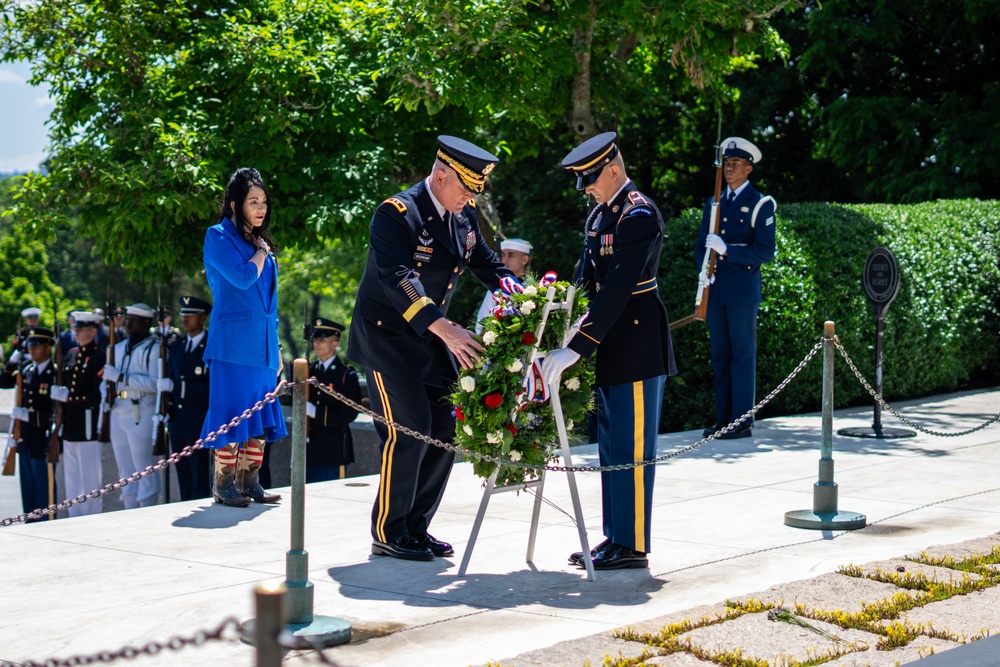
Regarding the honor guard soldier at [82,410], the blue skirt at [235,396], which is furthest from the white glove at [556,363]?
the honor guard soldier at [82,410]

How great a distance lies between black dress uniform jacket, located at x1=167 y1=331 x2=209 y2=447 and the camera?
10.5m

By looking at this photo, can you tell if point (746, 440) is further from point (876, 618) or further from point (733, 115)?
point (733, 115)

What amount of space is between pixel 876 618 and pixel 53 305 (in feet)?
154

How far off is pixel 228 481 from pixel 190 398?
289cm

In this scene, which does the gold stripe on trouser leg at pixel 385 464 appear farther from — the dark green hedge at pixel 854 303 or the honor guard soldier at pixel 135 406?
the dark green hedge at pixel 854 303

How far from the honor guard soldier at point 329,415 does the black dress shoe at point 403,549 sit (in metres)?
4.04

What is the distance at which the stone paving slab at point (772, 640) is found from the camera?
186 inches

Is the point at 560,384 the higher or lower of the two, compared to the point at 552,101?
lower

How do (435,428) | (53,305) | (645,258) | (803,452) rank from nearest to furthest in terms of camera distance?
(645,258) < (435,428) < (803,452) < (53,305)

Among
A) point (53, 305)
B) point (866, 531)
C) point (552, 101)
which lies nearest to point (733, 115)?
point (552, 101)

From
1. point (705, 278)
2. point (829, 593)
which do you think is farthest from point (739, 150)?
point (829, 593)

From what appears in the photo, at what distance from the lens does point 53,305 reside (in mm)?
48312

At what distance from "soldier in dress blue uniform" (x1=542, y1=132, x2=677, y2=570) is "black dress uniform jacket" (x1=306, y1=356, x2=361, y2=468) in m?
4.52

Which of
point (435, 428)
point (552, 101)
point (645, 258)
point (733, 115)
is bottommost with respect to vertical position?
point (435, 428)
